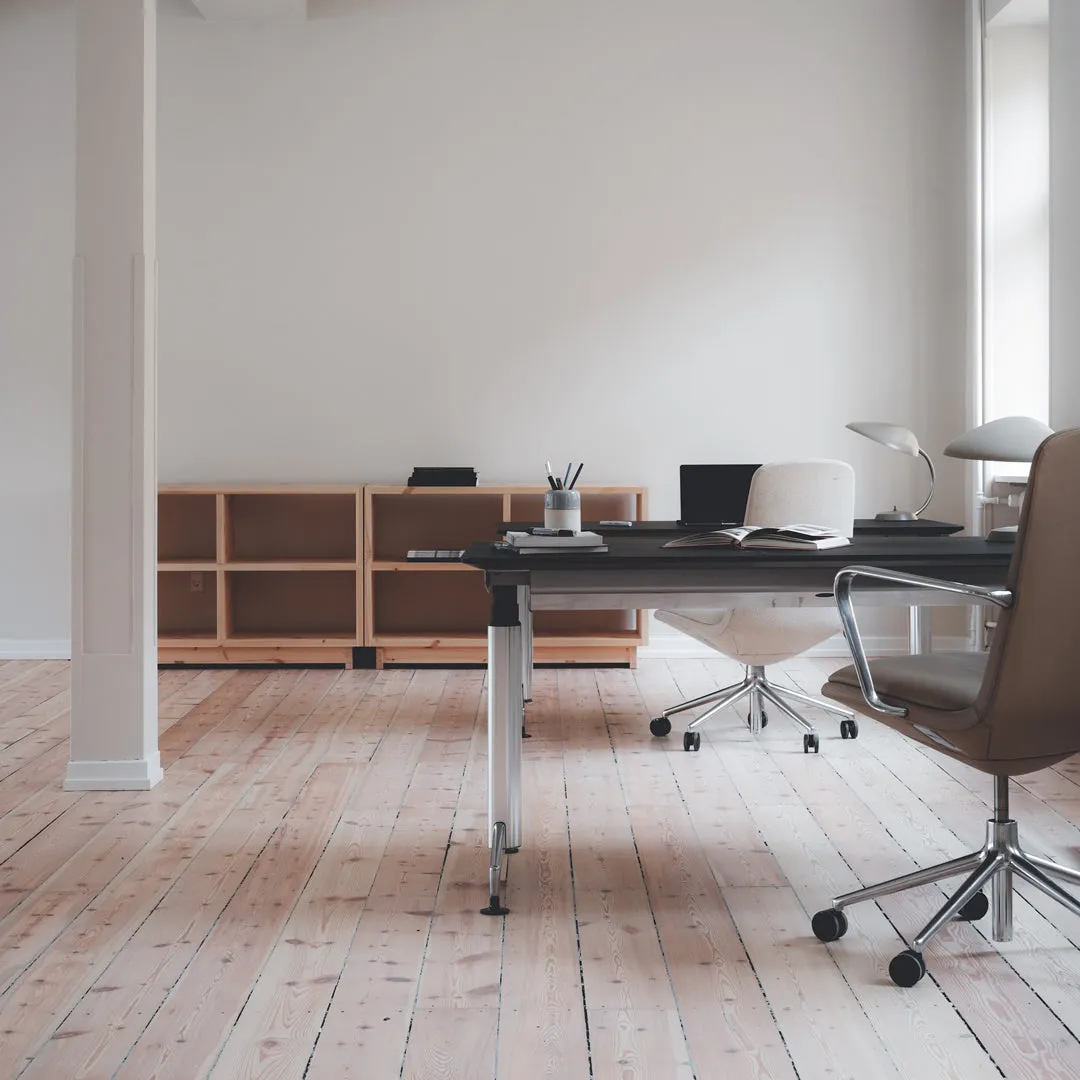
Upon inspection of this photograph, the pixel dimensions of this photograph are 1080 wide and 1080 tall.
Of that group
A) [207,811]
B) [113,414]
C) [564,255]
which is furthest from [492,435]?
[207,811]

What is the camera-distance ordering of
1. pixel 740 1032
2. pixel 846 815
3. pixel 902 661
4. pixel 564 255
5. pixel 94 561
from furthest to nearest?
pixel 564 255
pixel 94 561
pixel 846 815
pixel 902 661
pixel 740 1032

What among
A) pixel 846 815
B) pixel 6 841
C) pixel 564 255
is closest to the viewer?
pixel 6 841

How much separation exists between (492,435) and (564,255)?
1.02m

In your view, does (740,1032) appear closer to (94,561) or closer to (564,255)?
(94,561)

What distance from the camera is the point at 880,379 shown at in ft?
19.9

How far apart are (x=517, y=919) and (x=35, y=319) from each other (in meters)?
4.79

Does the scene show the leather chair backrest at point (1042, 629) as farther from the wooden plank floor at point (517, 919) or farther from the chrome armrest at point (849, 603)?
the wooden plank floor at point (517, 919)

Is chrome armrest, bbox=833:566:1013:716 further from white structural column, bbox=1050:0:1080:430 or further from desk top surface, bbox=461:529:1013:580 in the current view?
white structural column, bbox=1050:0:1080:430

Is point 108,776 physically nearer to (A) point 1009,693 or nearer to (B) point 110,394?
(B) point 110,394

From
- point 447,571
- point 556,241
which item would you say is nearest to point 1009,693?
point 447,571

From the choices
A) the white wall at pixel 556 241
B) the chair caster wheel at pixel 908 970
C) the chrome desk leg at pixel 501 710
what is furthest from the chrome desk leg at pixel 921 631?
the chair caster wheel at pixel 908 970

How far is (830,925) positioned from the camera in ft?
7.78

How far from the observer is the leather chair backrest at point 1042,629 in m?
2.05

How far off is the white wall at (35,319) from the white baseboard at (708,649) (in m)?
3.12
